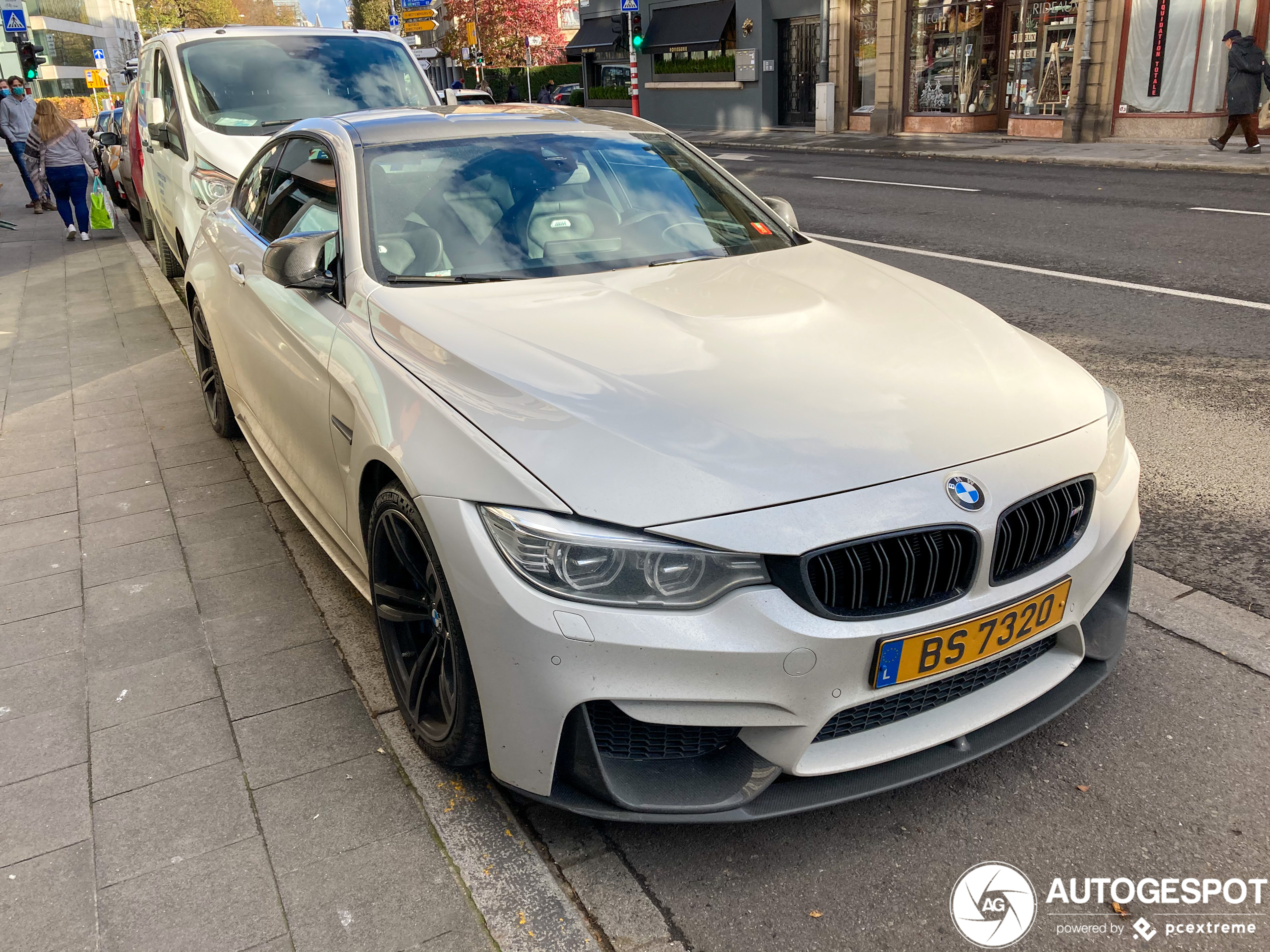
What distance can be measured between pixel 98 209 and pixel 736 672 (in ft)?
45.6

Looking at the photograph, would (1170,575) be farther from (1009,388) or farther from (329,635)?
(329,635)

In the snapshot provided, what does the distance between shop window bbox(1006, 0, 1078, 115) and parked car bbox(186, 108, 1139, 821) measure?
22043 mm

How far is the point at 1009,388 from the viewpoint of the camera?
8.89ft

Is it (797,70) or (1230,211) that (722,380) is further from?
(797,70)

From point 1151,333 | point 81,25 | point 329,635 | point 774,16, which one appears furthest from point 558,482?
point 81,25

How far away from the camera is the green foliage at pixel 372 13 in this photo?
238 feet

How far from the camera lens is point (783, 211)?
4.21 m

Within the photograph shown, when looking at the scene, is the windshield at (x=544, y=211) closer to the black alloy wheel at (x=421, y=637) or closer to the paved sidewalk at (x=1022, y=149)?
the black alloy wheel at (x=421, y=637)

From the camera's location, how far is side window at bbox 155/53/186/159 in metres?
8.06

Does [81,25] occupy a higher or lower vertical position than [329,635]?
higher

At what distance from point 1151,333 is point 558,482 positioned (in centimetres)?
557

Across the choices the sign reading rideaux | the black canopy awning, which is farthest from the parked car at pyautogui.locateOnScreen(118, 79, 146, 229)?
the black canopy awning

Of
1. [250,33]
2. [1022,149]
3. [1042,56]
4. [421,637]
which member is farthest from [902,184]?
[421,637]

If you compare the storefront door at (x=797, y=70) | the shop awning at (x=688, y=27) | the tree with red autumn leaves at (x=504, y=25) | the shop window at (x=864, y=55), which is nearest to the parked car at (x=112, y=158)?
the shop window at (x=864, y=55)
